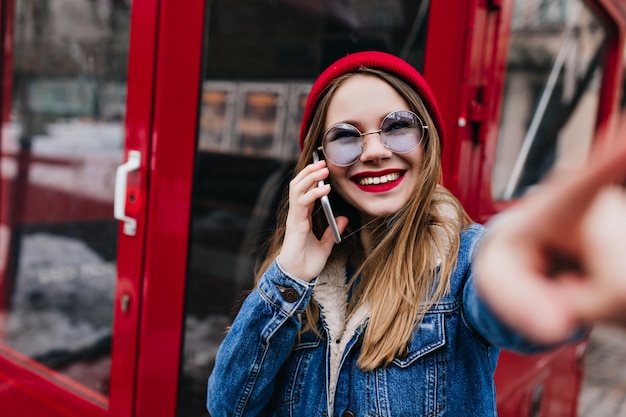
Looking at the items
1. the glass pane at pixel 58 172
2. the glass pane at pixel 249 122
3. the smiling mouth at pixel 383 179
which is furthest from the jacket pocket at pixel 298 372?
the glass pane at pixel 58 172

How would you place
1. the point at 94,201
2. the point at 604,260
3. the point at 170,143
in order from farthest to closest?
1. the point at 94,201
2. the point at 170,143
3. the point at 604,260

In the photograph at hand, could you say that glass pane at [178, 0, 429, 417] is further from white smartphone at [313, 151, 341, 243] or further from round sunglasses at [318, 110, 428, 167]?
white smartphone at [313, 151, 341, 243]

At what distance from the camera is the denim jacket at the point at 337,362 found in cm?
99

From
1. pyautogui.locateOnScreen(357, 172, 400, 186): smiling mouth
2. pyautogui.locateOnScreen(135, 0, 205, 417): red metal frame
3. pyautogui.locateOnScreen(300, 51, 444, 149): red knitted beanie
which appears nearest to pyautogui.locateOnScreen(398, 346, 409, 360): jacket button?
pyautogui.locateOnScreen(357, 172, 400, 186): smiling mouth

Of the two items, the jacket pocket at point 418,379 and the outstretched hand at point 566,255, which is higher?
the outstretched hand at point 566,255

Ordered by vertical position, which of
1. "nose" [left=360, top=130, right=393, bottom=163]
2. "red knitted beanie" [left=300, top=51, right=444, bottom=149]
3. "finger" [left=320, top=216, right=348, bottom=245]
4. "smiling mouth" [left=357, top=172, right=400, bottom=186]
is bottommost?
"finger" [left=320, top=216, right=348, bottom=245]

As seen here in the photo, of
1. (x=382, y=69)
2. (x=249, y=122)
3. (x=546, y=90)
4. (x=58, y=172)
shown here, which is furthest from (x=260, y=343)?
(x=249, y=122)

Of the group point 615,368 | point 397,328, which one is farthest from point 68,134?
point 615,368

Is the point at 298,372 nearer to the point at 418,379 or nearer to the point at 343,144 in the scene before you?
the point at 418,379

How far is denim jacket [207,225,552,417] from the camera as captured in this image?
989mm

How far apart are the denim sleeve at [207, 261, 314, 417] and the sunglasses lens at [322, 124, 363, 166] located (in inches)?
9.5

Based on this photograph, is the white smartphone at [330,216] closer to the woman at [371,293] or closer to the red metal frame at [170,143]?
Answer: the woman at [371,293]

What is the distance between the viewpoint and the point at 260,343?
1.06 m

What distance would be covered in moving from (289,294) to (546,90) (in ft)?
6.39
